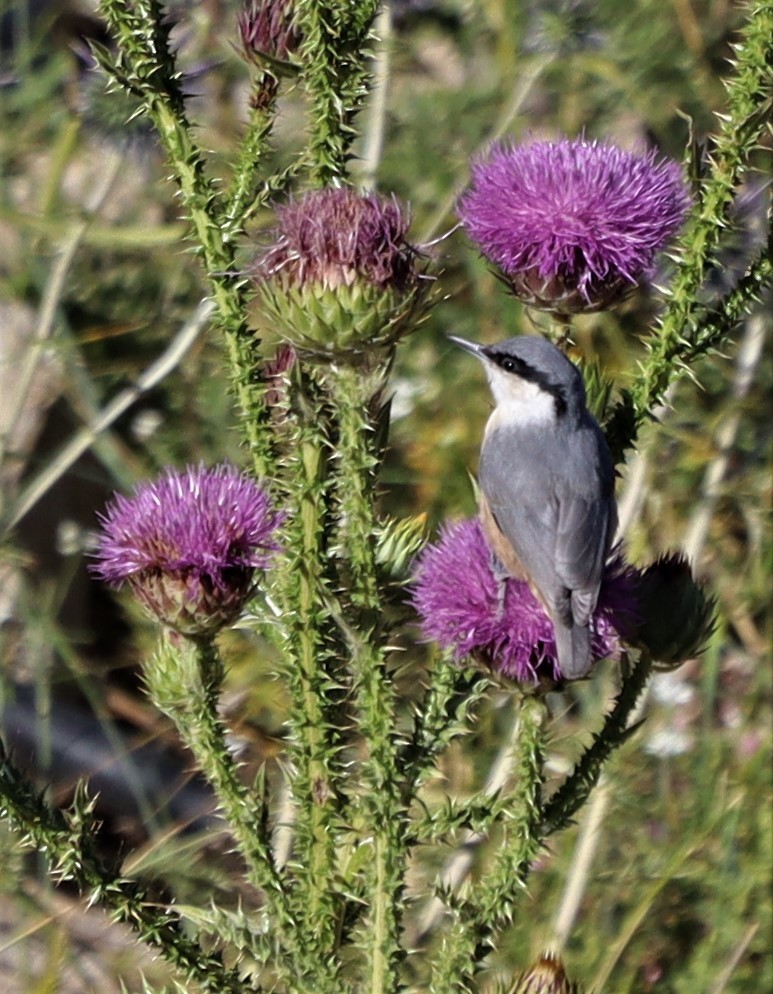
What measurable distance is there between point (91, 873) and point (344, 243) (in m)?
0.79

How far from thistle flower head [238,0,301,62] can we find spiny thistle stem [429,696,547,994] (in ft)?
3.17

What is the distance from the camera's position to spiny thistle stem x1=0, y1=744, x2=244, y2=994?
5.48ft

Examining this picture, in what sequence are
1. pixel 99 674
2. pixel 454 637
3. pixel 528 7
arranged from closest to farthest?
pixel 454 637 → pixel 99 674 → pixel 528 7

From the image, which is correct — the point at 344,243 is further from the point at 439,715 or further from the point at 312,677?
the point at 439,715

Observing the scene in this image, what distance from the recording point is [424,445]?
14.9 feet

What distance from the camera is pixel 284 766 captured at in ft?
6.46

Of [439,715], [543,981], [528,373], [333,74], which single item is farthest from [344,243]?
[543,981]

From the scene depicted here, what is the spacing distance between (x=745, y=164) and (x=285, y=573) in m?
0.83

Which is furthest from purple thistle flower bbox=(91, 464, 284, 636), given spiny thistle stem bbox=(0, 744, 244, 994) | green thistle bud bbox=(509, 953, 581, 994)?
green thistle bud bbox=(509, 953, 581, 994)

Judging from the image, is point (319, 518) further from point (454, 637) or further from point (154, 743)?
point (154, 743)

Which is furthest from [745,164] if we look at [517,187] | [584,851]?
[584,851]

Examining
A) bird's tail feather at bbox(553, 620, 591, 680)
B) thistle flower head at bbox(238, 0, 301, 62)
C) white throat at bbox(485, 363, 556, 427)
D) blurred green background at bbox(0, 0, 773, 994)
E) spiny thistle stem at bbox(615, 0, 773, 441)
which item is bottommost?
blurred green background at bbox(0, 0, 773, 994)

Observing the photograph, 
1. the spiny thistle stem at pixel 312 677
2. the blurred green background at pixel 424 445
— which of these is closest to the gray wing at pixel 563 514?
the spiny thistle stem at pixel 312 677

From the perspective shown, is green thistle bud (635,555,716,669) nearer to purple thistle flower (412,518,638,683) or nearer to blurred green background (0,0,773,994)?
purple thistle flower (412,518,638,683)
